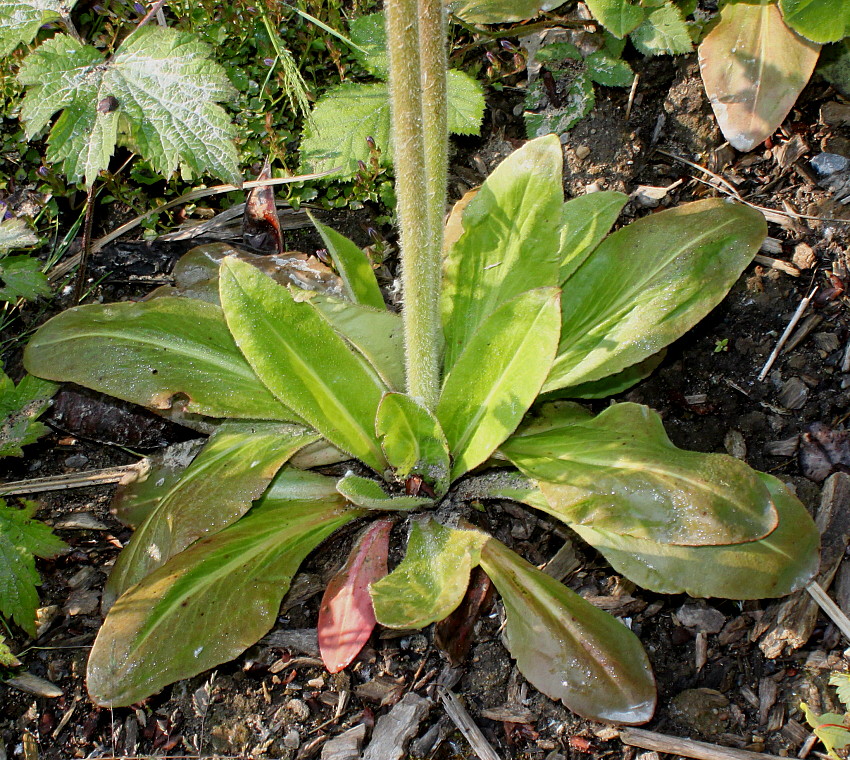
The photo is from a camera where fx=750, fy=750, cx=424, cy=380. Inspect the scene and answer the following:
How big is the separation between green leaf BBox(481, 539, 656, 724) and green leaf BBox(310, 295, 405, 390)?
0.80 meters

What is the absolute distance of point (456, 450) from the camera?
264 cm

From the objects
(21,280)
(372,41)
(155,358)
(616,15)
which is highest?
(616,15)

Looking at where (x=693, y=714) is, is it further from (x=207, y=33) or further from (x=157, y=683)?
(x=207, y=33)

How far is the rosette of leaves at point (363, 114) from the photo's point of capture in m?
3.37

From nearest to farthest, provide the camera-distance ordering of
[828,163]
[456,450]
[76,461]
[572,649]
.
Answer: [572,649] < [456,450] < [76,461] < [828,163]

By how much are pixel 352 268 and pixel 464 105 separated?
1047 millimetres

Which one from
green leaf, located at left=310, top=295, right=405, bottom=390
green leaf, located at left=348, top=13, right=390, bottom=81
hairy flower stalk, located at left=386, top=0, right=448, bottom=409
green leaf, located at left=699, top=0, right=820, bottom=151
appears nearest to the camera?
hairy flower stalk, located at left=386, top=0, right=448, bottom=409

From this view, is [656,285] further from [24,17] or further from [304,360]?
[24,17]

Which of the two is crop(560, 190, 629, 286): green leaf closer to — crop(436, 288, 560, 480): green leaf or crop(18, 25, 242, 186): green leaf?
crop(436, 288, 560, 480): green leaf

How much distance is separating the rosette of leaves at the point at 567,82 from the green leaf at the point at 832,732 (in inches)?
101

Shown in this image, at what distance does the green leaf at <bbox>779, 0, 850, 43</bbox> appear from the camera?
3.12m

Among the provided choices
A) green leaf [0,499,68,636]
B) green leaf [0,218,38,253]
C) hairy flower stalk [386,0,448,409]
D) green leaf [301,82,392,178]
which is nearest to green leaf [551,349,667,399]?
hairy flower stalk [386,0,448,409]

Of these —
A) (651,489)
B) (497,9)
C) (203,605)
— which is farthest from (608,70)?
(203,605)

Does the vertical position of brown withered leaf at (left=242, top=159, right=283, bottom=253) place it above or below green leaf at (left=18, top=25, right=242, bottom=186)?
below
